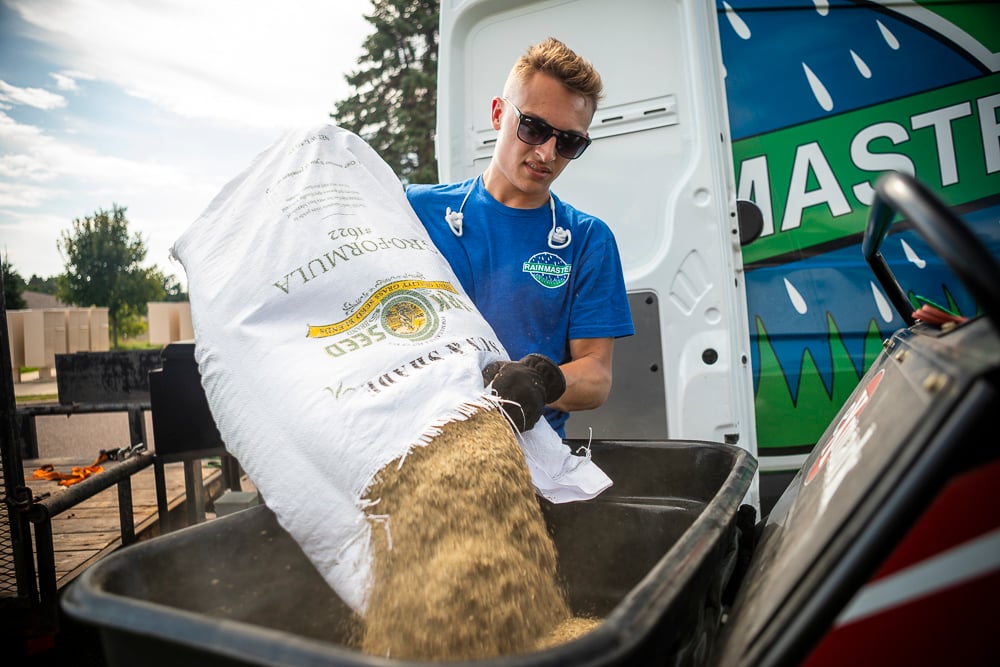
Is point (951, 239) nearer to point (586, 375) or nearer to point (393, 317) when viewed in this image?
point (393, 317)

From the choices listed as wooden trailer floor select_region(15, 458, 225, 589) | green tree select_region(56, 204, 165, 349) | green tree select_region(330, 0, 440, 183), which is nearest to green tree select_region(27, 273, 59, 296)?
green tree select_region(56, 204, 165, 349)

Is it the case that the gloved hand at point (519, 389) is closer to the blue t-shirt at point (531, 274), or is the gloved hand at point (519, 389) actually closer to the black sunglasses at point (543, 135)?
the blue t-shirt at point (531, 274)

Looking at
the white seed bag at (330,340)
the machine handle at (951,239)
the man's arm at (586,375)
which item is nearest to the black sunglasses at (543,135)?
the white seed bag at (330,340)

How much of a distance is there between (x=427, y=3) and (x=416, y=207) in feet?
49.2

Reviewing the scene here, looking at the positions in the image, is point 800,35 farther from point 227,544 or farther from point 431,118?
point 431,118

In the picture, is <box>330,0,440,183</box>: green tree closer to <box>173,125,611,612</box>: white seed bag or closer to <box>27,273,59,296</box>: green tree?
<box>173,125,611,612</box>: white seed bag

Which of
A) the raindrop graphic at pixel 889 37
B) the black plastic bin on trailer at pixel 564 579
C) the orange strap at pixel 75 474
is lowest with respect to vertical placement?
the orange strap at pixel 75 474

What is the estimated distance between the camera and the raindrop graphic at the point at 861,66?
2.56 metres

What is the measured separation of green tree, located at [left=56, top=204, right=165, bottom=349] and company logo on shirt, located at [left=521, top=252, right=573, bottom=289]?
3230cm

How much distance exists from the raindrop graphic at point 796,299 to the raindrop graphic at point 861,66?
0.89m

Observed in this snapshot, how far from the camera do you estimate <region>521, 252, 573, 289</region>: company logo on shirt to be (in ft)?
6.24

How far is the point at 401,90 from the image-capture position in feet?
47.3

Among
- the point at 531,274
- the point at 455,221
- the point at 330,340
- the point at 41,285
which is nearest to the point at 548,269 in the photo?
the point at 531,274

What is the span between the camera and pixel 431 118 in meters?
14.5
